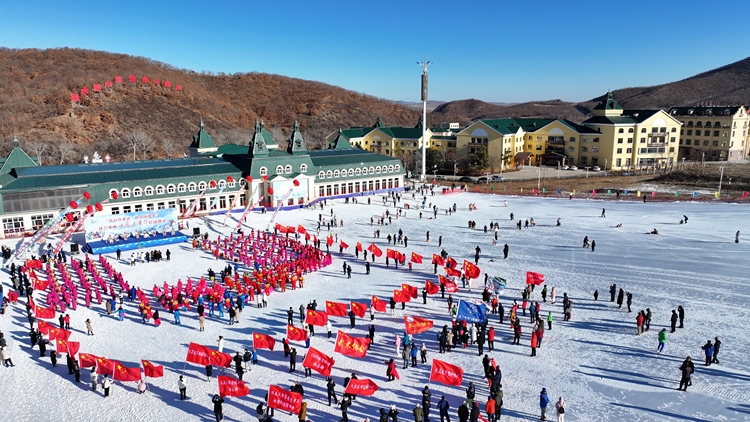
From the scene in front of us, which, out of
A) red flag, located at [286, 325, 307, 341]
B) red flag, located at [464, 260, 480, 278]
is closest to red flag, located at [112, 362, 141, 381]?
red flag, located at [286, 325, 307, 341]

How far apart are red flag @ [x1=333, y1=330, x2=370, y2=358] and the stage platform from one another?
2442cm

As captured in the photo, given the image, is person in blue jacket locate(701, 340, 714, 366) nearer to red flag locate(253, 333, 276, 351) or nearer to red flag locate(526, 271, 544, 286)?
red flag locate(526, 271, 544, 286)

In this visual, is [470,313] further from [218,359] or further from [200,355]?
[200,355]

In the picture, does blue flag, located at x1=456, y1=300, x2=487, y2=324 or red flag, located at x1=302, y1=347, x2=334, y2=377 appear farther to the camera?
blue flag, located at x1=456, y1=300, x2=487, y2=324

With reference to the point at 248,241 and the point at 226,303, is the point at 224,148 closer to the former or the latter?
the point at 248,241

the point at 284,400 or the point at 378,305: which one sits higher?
the point at 378,305

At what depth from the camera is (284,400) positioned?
53.7ft

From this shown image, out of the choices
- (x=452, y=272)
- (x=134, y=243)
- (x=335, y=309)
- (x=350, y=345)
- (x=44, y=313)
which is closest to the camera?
(x=350, y=345)

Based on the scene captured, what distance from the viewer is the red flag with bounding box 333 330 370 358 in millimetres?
19828

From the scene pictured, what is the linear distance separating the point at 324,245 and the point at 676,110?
9023 cm

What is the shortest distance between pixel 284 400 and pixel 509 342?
36.5 ft

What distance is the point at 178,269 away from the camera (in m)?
33.4

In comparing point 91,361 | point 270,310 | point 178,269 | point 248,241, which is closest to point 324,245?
point 248,241

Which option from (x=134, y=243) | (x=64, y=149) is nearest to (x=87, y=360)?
(x=134, y=243)
